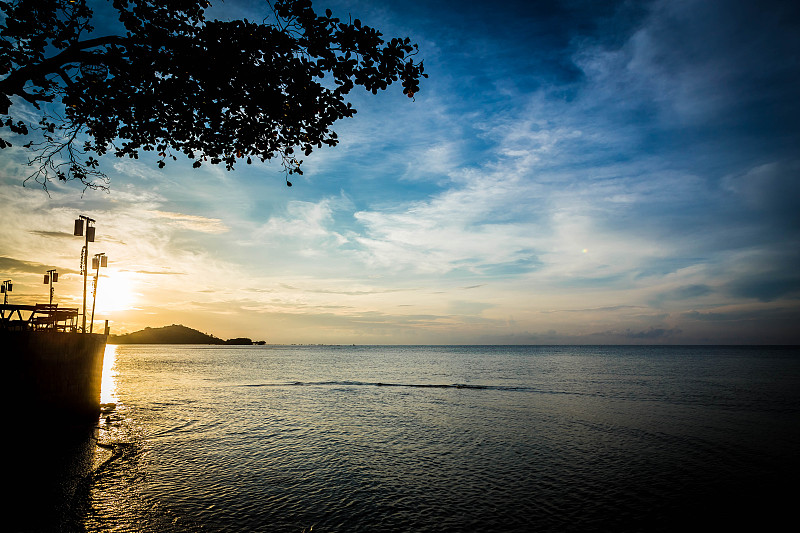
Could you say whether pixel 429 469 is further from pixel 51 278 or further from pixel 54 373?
pixel 51 278

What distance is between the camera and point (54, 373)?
23.2 metres

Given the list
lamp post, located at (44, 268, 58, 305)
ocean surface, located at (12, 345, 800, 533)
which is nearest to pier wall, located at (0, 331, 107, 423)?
ocean surface, located at (12, 345, 800, 533)

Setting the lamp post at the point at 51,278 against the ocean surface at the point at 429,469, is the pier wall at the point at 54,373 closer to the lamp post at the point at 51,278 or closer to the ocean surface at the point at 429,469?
the ocean surface at the point at 429,469

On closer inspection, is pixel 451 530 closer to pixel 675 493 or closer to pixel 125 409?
pixel 675 493

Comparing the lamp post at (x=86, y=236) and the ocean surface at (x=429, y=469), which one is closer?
the ocean surface at (x=429, y=469)

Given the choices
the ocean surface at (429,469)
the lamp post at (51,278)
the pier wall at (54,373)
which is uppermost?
the lamp post at (51,278)

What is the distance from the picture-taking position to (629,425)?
24.7 metres

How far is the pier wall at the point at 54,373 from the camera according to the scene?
67.7 feet

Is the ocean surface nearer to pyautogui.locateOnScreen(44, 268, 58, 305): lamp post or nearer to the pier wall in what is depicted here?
the pier wall

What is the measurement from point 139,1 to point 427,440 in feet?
68.6

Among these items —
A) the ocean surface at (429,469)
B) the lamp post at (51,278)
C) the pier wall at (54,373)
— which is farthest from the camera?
the lamp post at (51,278)

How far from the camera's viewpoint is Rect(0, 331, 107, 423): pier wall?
2062 centimetres

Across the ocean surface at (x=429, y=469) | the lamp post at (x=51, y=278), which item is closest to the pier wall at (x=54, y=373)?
the ocean surface at (x=429, y=469)

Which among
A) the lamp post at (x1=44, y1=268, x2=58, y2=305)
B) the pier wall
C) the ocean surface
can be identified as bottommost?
the ocean surface
